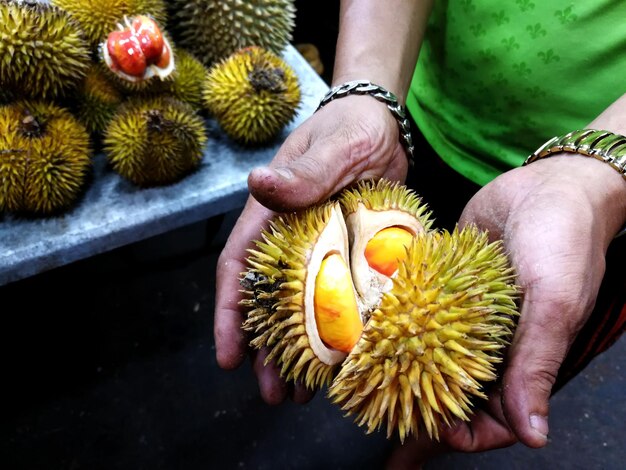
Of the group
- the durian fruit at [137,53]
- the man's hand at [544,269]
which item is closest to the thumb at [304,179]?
the man's hand at [544,269]

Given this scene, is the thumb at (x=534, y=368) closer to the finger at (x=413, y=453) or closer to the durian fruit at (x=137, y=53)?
the finger at (x=413, y=453)

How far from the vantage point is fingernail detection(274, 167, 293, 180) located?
41.8 inches

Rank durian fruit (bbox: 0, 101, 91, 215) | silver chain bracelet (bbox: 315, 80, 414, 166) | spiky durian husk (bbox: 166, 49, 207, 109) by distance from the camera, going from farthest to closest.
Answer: spiky durian husk (bbox: 166, 49, 207, 109), durian fruit (bbox: 0, 101, 91, 215), silver chain bracelet (bbox: 315, 80, 414, 166)

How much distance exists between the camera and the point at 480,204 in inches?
50.8

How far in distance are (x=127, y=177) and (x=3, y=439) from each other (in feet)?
4.03

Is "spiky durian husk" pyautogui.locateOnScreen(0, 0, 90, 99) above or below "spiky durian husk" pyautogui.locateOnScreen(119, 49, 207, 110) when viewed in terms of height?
above

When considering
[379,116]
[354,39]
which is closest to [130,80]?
[354,39]

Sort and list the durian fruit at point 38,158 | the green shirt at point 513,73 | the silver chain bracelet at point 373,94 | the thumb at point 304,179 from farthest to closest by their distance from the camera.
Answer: the durian fruit at point 38,158 → the silver chain bracelet at point 373,94 → the green shirt at point 513,73 → the thumb at point 304,179

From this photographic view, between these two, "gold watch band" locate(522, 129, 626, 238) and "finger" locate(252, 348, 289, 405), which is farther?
"finger" locate(252, 348, 289, 405)

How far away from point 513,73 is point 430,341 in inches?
34.6

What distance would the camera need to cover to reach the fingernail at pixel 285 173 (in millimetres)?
1061

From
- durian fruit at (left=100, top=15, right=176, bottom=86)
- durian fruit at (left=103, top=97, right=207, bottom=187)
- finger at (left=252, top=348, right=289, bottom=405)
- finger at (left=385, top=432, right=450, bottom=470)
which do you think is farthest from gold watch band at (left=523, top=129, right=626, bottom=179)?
durian fruit at (left=100, top=15, right=176, bottom=86)

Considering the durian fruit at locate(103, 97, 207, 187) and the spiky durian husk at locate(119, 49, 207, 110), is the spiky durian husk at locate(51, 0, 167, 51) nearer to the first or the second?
the spiky durian husk at locate(119, 49, 207, 110)

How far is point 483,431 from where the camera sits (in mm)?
1128
